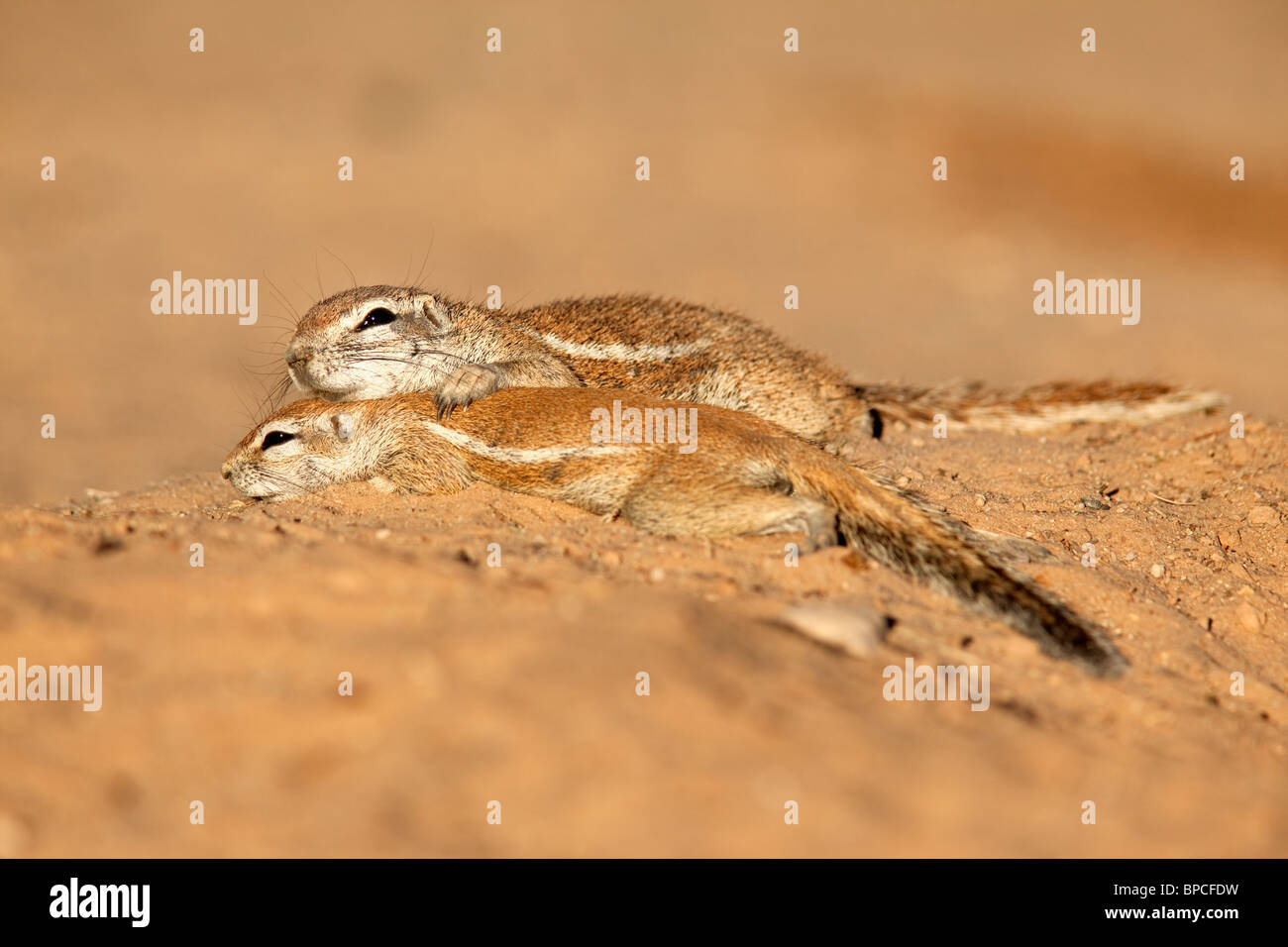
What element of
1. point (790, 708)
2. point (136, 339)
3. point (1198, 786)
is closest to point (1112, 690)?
point (1198, 786)

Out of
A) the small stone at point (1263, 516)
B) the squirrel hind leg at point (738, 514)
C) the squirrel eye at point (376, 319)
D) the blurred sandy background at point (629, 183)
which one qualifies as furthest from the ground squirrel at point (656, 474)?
the blurred sandy background at point (629, 183)

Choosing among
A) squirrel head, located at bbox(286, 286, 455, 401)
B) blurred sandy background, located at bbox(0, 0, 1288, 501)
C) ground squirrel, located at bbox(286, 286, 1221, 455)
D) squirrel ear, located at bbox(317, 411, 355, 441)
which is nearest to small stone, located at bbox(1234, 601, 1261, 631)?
ground squirrel, located at bbox(286, 286, 1221, 455)

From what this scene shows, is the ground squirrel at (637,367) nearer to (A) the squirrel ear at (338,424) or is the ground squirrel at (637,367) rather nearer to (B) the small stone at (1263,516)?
(A) the squirrel ear at (338,424)

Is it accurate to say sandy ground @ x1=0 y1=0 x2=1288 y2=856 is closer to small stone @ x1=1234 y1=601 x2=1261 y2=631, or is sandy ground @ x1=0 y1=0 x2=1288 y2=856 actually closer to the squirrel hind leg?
small stone @ x1=1234 y1=601 x2=1261 y2=631

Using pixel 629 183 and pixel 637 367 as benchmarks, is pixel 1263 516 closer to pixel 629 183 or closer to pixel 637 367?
pixel 637 367
